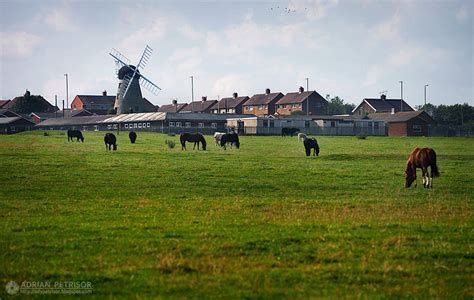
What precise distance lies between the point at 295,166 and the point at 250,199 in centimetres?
1222

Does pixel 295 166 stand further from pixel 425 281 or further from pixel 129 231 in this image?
pixel 425 281

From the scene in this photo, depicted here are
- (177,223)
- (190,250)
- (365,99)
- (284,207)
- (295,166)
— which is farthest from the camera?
(365,99)

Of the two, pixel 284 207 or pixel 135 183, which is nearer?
pixel 284 207

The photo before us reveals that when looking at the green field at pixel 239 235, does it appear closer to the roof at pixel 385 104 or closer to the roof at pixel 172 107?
the roof at pixel 385 104

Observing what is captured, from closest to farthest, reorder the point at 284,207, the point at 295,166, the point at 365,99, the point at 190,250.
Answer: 1. the point at 190,250
2. the point at 284,207
3. the point at 295,166
4. the point at 365,99

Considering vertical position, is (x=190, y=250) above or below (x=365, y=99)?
below

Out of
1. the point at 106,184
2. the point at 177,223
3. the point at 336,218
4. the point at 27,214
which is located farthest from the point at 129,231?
the point at 106,184

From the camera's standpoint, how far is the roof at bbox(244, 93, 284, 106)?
149125 mm

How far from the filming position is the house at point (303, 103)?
142 m

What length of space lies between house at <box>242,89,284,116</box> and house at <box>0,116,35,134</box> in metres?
56.6

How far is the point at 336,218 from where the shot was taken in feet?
50.6

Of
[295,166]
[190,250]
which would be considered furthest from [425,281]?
[295,166]

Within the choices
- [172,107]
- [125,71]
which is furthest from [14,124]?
[172,107]

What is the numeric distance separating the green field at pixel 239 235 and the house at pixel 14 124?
85.6 m
